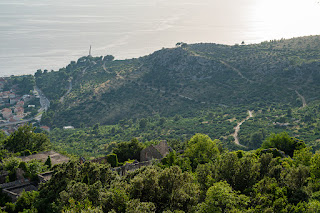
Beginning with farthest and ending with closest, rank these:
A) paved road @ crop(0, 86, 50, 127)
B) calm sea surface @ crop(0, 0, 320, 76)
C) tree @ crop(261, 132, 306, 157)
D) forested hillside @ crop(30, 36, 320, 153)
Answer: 1. calm sea surface @ crop(0, 0, 320, 76)
2. paved road @ crop(0, 86, 50, 127)
3. forested hillside @ crop(30, 36, 320, 153)
4. tree @ crop(261, 132, 306, 157)

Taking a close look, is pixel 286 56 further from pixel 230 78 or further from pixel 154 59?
pixel 154 59

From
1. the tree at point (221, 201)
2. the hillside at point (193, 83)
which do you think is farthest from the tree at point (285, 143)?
the hillside at point (193, 83)

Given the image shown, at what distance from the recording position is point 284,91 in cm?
6394

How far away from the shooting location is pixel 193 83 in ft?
255

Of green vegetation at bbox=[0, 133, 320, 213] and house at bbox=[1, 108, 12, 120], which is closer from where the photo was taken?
green vegetation at bbox=[0, 133, 320, 213]

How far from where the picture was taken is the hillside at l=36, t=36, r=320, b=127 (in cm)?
6600

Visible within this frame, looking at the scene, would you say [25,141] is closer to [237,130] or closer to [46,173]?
[46,173]

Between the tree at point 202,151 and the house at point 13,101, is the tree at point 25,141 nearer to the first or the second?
the tree at point 202,151

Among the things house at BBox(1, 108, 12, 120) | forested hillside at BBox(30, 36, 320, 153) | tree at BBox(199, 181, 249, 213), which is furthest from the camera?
house at BBox(1, 108, 12, 120)

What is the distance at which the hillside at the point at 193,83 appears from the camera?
66.0 meters

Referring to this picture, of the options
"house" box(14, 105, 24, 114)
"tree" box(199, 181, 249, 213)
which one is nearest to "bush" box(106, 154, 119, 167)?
"tree" box(199, 181, 249, 213)

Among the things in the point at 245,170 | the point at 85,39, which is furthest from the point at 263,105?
the point at 85,39

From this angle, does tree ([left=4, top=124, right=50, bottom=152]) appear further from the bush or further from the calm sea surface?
the calm sea surface

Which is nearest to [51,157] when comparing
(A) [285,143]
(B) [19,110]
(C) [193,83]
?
(A) [285,143]
